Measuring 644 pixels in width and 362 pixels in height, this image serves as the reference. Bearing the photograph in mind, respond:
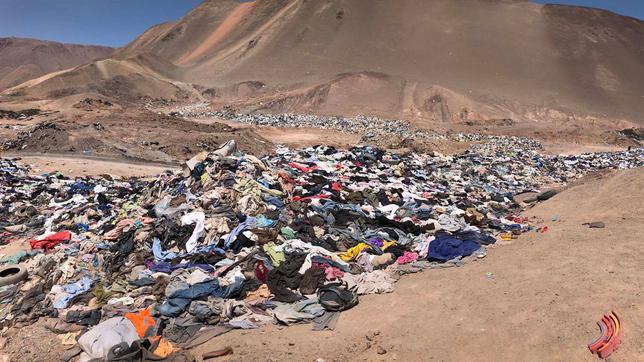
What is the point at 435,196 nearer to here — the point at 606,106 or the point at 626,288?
the point at 626,288

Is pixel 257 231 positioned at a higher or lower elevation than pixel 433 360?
higher

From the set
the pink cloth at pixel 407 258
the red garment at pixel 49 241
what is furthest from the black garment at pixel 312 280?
the red garment at pixel 49 241

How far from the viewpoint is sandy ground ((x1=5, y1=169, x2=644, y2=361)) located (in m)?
4.16

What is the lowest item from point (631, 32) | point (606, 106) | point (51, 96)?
point (606, 106)

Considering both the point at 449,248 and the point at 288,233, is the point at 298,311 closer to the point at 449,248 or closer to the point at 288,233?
the point at 288,233

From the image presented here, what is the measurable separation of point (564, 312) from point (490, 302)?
2.47 feet

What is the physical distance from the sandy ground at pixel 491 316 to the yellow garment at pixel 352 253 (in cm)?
84

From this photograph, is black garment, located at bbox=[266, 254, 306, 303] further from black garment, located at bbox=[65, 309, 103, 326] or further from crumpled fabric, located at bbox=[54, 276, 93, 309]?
crumpled fabric, located at bbox=[54, 276, 93, 309]

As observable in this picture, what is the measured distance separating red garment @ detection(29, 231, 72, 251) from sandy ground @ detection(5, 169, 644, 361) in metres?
2.69

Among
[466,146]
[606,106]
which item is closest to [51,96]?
[466,146]

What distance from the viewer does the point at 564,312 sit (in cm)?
446

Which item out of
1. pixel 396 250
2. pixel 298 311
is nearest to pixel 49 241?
pixel 298 311

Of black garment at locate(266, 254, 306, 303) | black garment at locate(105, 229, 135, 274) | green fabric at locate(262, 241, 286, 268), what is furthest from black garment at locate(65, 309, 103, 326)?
green fabric at locate(262, 241, 286, 268)

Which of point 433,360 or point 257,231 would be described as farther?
point 257,231
